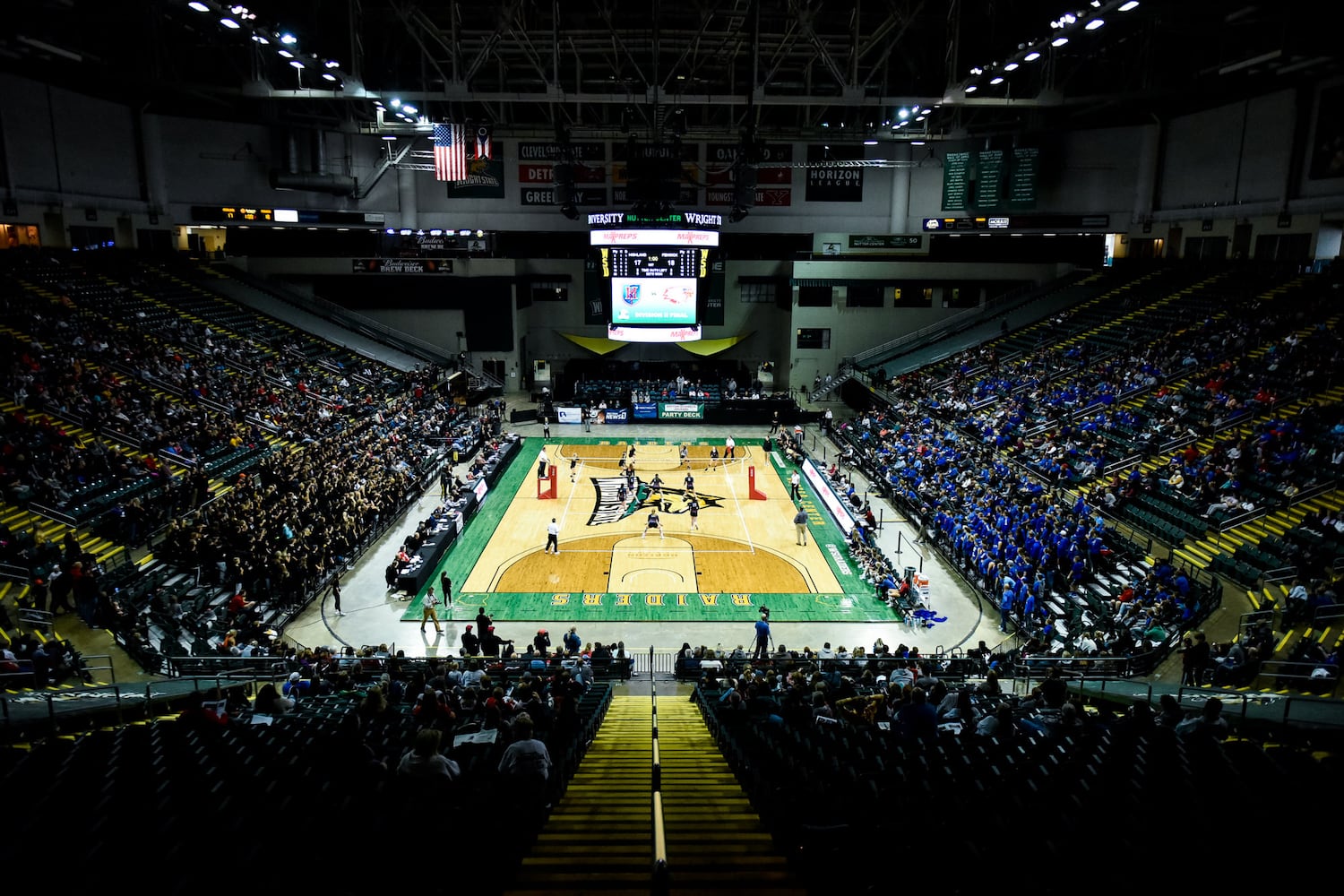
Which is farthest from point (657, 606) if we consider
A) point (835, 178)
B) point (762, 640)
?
point (835, 178)

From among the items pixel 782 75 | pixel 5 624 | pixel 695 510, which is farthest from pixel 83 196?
pixel 782 75

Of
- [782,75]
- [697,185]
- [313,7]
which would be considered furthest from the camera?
[697,185]

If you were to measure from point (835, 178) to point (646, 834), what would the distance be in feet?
155

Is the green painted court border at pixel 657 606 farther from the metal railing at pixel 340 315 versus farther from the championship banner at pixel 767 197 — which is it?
the championship banner at pixel 767 197

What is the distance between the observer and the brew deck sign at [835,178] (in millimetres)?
47875

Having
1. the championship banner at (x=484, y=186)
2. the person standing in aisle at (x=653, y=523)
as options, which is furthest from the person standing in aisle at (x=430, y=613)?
the championship banner at (x=484, y=186)

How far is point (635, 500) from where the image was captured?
101 ft

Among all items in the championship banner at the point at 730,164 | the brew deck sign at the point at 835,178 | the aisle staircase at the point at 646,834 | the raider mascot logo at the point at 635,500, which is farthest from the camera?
the championship banner at the point at 730,164

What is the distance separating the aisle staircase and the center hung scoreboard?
29389 mm

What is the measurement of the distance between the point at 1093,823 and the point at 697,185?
154 feet

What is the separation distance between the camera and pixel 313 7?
26.3m

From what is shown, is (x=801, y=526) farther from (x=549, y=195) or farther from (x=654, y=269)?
(x=549, y=195)

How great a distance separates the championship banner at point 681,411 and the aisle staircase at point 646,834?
34.5 m

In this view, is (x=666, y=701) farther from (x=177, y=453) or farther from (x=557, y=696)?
(x=177, y=453)
